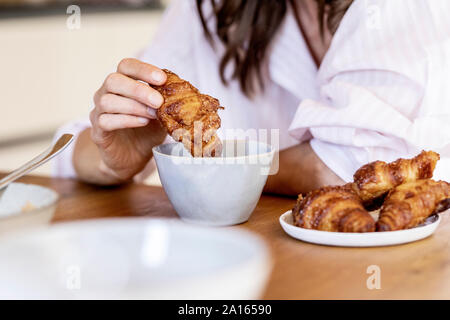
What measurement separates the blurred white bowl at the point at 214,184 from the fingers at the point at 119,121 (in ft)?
0.30

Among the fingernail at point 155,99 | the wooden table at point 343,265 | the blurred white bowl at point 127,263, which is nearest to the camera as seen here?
the blurred white bowl at point 127,263

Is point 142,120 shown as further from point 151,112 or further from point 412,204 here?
point 412,204

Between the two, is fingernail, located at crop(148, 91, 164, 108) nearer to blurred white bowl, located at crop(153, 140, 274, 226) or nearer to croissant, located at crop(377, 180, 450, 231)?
blurred white bowl, located at crop(153, 140, 274, 226)

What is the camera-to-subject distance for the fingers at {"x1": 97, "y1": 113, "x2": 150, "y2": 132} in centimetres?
79

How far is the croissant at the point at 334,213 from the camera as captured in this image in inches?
23.6

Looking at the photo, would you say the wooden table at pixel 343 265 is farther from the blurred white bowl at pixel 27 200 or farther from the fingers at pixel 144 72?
the fingers at pixel 144 72

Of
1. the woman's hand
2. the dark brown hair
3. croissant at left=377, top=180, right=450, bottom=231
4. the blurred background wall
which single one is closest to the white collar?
the dark brown hair

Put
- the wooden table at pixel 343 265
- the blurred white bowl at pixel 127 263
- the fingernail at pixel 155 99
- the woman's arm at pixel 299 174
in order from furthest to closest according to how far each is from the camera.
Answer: the woman's arm at pixel 299 174 → the fingernail at pixel 155 99 → the wooden table at pixel 343 265 → the blurred white bowl at pixel 127 263

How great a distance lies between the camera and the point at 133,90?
74 centimetres

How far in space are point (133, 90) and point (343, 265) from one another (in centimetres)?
35

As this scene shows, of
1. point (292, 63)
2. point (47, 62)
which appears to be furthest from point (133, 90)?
point (47, 62)

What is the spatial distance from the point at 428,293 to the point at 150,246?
0.24m

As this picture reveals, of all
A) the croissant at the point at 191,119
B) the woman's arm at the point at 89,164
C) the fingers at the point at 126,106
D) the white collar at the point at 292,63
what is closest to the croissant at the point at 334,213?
the croissant at the point at 191,119

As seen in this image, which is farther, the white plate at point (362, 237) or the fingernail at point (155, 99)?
the fingernail at point (155, 99)
